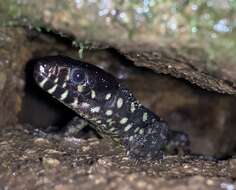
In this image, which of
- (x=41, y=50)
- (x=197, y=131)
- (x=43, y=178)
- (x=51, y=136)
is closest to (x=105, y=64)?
(x=41, y=50)

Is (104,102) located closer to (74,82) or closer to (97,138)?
(74,82)

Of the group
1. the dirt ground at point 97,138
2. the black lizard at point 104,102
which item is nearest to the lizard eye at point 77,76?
the black lizard at point 104,102

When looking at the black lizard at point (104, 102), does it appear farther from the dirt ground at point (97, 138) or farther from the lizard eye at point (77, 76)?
the dirt ground at point (97, 138)

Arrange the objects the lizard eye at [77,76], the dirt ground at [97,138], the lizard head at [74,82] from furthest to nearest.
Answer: the lizard eye at [77,76] → the lizard head at [74,82] → the dirt ground at [97,138]

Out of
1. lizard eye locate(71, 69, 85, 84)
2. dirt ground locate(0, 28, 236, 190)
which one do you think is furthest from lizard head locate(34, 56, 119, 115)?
dirt ground locate(0, 28, 236, 190)

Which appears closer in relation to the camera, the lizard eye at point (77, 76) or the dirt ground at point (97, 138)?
the dirt ground at point (97, 138)

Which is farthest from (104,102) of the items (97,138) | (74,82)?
(97,138)

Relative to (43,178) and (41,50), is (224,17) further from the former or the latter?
(41,50)

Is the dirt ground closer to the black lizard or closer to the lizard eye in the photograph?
the black lizard
